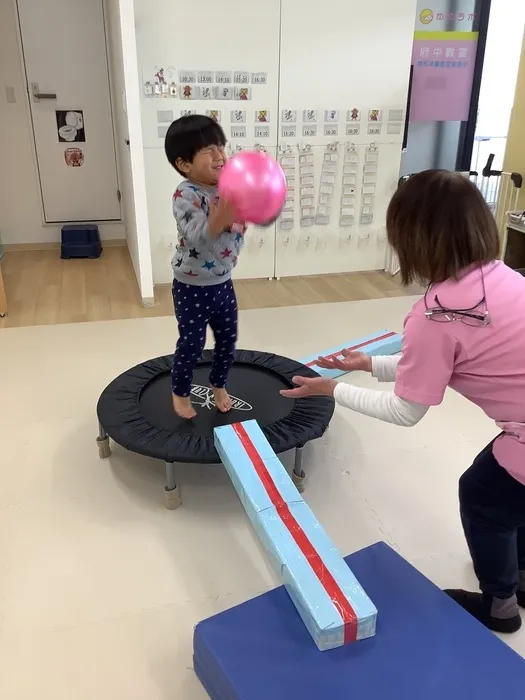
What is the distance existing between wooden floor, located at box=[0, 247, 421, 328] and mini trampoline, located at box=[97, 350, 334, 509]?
1.46m

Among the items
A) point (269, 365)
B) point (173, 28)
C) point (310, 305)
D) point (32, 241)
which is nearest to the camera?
point (269, 365)

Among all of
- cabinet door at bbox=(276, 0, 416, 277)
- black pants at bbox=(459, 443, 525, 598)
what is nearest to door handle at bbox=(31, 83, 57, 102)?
cabinet door at bbox=(276, 0, 416, 277)

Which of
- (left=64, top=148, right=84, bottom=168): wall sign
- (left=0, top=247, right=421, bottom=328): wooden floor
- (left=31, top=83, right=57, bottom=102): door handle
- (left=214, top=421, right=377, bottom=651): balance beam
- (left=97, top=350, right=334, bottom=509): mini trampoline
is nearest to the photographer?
(left=214, top=421, right=377, bottom=651): balance beam

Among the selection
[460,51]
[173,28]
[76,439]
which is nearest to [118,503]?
[76,439]

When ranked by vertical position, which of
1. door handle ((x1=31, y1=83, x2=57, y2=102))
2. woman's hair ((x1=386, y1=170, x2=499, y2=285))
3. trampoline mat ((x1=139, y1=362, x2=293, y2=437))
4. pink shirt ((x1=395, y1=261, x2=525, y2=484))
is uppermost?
door handle ((x1=31, y1=83, x2=57, y2=102))

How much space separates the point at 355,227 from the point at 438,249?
3.86 metres

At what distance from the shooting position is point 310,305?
174 inches

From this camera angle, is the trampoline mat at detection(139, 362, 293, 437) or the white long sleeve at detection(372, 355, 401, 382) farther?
the trampoline mat at detection(139, 362, 293, 437)

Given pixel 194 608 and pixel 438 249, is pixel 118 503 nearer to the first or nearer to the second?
pixel 194 608

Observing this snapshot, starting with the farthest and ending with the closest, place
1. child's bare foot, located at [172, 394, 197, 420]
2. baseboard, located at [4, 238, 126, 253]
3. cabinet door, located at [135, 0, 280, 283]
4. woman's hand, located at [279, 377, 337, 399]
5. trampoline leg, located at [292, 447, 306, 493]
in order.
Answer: baseboard, located at [4, 238, 126, 253], cabinet door, located at [135, 0, 280, 283], child's bare foot, located at [172, 394, 197, 420], trampoline leg, located at [292, 447, 306, 493], woman's hand, located at [279, 377, 337, 399]

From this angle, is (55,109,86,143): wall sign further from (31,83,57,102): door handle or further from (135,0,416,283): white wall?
(135,0,416,283): white wall

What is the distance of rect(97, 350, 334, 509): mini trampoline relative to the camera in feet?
7.48

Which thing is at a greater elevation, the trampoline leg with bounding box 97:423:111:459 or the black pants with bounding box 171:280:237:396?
the black pants with bounding box 171:280:237:396

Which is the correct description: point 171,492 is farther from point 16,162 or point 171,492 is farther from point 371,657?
point 16,162
